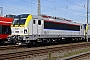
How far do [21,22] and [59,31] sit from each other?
7.35m

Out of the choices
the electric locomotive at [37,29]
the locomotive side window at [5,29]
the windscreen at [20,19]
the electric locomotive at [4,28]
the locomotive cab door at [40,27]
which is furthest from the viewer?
the locomotive side window at [5,29]

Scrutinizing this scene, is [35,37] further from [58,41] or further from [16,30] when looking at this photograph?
[58,41]

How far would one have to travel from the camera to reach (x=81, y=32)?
34.1 metres

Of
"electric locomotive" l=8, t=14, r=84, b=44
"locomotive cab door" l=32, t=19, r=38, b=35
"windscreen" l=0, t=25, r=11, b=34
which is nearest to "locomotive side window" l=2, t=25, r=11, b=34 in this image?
"windscreen" l=0, t=25, r=11, b=34

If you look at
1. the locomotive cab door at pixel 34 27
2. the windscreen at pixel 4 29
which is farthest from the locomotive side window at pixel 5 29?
the locomotive cab door at pixel 34 27

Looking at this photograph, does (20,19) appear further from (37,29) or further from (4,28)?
(4,28)

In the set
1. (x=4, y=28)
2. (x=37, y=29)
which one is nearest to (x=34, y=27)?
(x=37, y=29)

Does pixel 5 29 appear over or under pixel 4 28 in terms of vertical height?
under

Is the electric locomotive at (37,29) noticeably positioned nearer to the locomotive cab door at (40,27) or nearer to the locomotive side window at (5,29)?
the locomotive cab door at (40,27)

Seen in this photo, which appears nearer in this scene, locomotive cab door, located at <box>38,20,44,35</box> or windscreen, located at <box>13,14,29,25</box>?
windscreen, located at <box>13,14,29,25</box>

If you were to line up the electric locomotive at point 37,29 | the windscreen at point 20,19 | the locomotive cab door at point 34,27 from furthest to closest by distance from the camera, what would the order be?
1. the locomotive cab door at point 34,27
2. the windscreen at point 20,19
3. the electric locomotive at point 37,29

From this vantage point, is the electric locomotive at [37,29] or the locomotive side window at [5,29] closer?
the electric locomotive at [37,29]

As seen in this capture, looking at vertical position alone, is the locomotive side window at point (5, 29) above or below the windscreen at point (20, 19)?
below

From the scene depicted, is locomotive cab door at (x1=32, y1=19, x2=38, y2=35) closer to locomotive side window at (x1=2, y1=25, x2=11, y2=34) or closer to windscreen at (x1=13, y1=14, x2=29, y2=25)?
windscreen at (x1=13, y1=14, x2=29, y2=25)
